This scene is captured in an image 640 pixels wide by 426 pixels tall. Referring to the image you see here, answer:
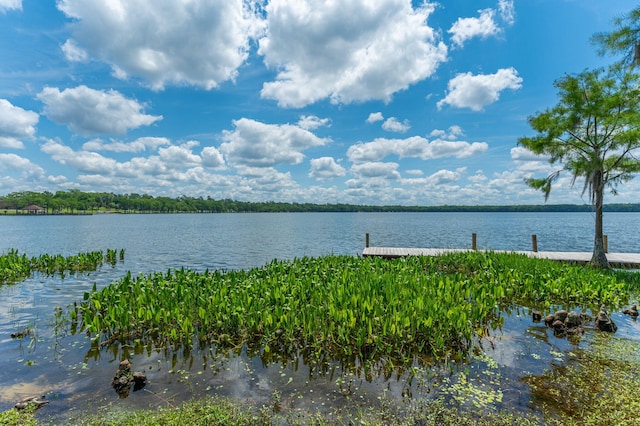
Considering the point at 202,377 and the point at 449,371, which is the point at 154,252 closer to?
the point at 202,377

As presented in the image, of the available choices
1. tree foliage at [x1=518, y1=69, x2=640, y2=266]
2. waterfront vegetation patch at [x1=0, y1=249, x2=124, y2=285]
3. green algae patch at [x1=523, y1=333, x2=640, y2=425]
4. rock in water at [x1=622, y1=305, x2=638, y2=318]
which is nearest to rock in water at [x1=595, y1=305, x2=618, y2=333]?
green algae patch at [x1=523, y1=333, x2=640, y2=425]

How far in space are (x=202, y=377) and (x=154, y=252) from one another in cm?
3035

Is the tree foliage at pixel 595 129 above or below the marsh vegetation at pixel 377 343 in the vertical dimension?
above

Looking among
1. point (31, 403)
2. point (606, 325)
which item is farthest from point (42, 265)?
point (606, 325)

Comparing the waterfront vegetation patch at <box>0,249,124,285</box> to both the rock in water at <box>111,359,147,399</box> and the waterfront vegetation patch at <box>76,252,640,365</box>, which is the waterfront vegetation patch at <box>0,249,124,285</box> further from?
the rock in water at <box>111,359,147,399</box>

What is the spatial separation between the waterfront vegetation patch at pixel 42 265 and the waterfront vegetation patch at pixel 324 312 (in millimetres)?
11321

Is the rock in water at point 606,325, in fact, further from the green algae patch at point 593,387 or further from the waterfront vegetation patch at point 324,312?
the waterfront vegetation patch at point 324,312

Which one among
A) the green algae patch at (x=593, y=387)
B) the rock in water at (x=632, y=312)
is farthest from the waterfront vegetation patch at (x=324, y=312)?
the green algae patch at (x=593, y=387)

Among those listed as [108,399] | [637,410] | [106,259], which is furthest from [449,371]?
[106,259]

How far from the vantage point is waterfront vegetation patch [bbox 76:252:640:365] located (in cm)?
700

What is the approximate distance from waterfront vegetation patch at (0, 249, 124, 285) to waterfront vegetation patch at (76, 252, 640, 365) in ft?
37.1

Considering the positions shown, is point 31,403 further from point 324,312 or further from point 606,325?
point 606,325

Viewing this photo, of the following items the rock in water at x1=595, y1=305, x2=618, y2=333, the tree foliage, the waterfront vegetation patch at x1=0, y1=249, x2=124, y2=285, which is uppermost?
the tree foliage

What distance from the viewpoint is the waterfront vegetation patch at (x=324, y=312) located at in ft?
23.0
